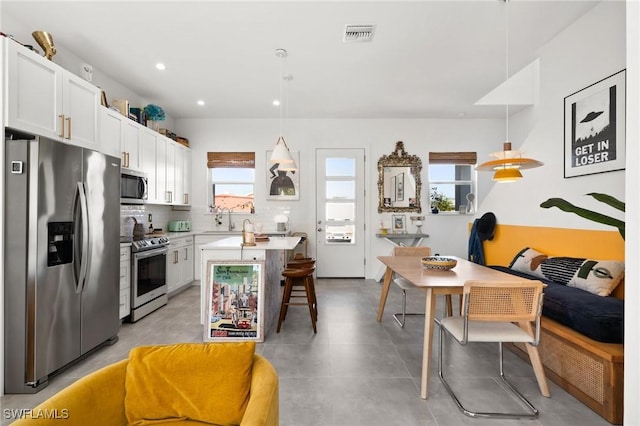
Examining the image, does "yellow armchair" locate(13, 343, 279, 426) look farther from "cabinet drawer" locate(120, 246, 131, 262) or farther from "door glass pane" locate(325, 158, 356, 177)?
"door glass pane" locate(325, 158, 356, 177)

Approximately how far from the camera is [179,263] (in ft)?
15.6

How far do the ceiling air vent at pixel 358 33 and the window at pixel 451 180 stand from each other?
3285 millimetres

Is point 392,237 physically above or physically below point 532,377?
above

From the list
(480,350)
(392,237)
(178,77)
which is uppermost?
(178,77)

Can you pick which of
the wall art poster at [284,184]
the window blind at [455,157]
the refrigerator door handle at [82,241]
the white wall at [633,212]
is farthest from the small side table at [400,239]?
the white wall at [633,212]

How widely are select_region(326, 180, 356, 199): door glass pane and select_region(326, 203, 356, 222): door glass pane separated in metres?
0.17

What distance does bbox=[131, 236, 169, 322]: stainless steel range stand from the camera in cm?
354

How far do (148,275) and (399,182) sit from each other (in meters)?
4.33

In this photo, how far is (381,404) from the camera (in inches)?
80.4

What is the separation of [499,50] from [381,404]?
3.64m

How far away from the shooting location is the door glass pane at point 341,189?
19.2ft

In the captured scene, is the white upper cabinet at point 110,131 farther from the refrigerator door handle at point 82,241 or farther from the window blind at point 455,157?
the window blind at point 455,157

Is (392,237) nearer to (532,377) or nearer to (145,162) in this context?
(532,377)

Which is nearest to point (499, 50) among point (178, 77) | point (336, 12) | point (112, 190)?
point (336, 12)
